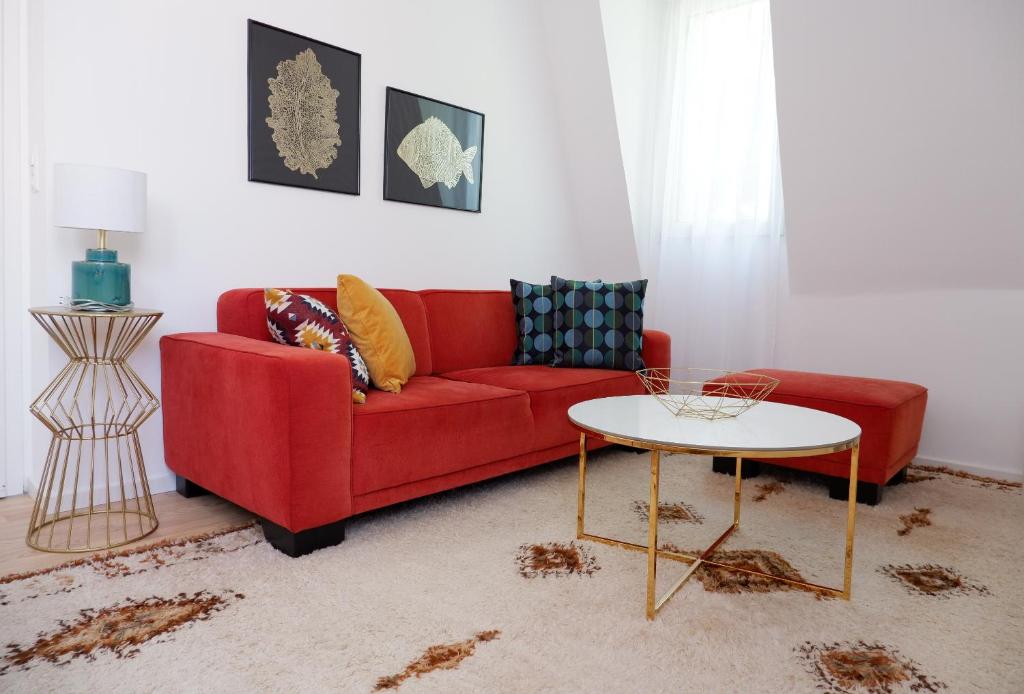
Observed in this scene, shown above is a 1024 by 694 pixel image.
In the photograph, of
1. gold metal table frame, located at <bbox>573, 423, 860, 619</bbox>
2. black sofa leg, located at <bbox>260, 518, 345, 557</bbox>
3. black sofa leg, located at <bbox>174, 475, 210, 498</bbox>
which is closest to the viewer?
gold metal table frame, located at <bbox>573, 423, 860, 619</bbox>

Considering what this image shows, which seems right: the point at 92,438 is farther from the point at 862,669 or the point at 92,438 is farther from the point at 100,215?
the point at 862,669

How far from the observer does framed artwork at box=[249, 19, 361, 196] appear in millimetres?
2832

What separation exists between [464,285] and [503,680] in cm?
262

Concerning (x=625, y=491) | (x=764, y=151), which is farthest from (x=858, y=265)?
(x=625, y=491)

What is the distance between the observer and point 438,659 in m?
1.50

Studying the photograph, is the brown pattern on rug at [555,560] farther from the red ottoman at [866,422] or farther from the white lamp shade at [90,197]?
the white lamp shade at [90,197]

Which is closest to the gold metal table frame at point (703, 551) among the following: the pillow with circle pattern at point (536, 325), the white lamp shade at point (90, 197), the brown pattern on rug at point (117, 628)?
the brown pattern on rug at point (117, 628)

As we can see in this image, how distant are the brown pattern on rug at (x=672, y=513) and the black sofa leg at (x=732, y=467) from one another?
532mm

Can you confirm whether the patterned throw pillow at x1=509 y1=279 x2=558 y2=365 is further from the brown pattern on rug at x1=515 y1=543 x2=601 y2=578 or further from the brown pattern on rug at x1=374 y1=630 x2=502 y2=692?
the brown pattern on rug at x1=374 y1=630 x2=502 y2=692

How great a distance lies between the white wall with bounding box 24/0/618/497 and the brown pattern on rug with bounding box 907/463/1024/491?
2.36 metres

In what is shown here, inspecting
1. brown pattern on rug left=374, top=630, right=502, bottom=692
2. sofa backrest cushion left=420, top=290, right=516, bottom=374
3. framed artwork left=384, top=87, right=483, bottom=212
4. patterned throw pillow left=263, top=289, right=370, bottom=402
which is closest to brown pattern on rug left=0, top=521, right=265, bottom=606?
patterned throw pillow left=263, top=289, right=370, bottom=402

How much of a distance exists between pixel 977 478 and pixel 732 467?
1.19 meters

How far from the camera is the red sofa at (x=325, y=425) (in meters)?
1.97

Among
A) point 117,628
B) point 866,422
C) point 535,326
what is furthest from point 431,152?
point 117,628
